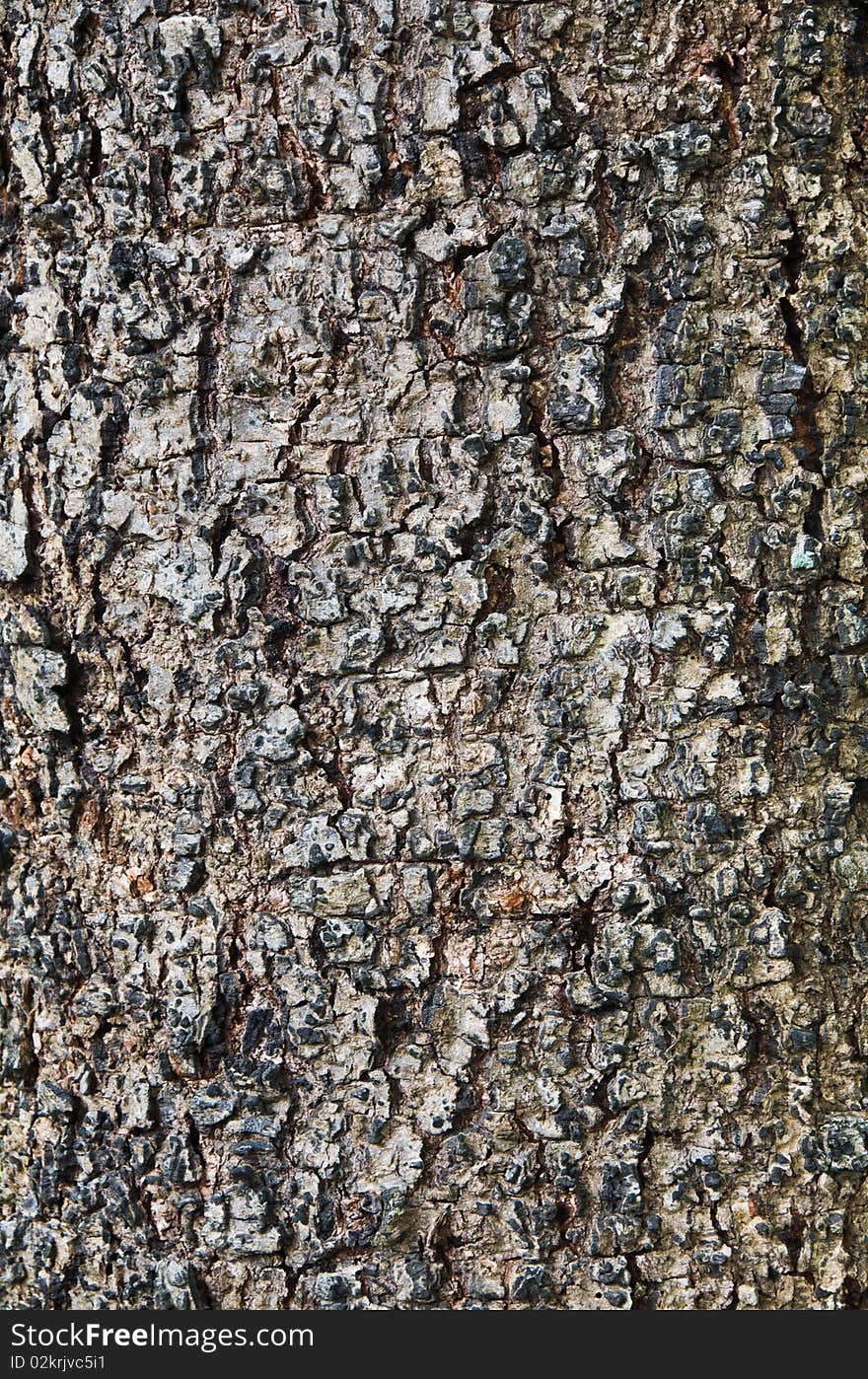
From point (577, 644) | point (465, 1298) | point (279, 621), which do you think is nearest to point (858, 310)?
point (577, 644)

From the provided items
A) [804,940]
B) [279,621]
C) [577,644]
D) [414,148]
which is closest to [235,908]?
[279,621]

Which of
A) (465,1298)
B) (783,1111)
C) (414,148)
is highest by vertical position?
(414,148)

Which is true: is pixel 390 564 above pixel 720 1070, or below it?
above

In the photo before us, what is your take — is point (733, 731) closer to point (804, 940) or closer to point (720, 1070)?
point (804, 940)

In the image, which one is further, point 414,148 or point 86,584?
point 86,584

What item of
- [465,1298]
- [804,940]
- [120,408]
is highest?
[120,408]

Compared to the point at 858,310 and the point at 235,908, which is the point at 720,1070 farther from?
the point at 858,310
